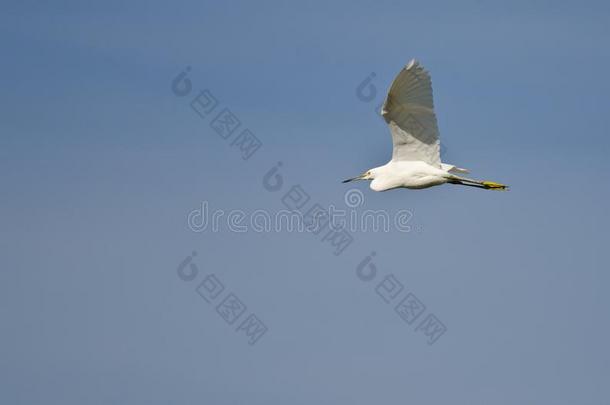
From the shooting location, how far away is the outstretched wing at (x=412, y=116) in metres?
23.7

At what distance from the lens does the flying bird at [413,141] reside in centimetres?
2383

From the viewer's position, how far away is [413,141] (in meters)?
25.8

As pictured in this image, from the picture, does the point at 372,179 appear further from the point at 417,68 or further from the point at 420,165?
the point at 417,68

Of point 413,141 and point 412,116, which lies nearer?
point 412,116

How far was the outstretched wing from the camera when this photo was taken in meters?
23.7

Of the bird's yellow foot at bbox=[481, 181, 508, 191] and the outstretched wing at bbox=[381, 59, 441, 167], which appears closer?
the outstretched wing at bbox=[381, 59, 441, 167]

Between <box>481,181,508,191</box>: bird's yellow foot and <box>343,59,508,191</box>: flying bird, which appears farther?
<box>481,181,508,191</box>: bird's yellow foot

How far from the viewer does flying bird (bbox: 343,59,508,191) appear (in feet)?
78.2

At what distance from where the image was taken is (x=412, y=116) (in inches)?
975

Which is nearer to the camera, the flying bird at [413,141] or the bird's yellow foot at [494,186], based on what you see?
the flying bird at [413,141]

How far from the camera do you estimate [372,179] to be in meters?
27.9

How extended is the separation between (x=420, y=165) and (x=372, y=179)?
215 cm

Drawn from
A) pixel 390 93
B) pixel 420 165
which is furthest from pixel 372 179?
pixel 390 93

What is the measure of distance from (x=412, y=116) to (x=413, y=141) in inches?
42.6
